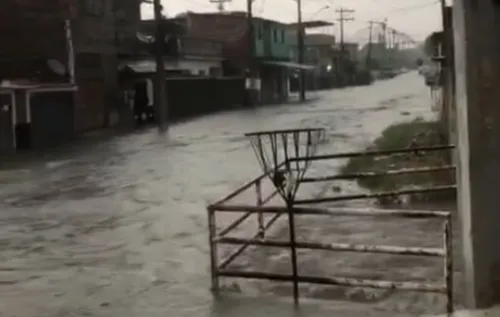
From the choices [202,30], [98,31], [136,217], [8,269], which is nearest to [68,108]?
[98,31]

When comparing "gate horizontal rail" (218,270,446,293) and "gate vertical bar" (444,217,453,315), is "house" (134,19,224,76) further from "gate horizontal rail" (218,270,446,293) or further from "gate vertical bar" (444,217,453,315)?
"gate vertical bar" (444,217,453,315)

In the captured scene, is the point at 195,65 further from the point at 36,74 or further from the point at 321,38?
the point at 321,38

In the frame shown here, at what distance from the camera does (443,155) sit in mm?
17312

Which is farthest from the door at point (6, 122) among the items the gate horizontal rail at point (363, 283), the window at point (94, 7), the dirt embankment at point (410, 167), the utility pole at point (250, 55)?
the utility pole at point (250, 55)

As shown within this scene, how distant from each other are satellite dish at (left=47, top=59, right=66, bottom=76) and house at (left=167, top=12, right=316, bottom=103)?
107ft

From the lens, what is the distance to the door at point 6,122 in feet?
108

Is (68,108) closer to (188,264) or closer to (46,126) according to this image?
(46,126)

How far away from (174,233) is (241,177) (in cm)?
709

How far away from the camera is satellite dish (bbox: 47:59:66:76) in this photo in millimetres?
38281

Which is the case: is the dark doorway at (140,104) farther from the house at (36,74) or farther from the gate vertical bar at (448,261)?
the gate vertical bar at (448,261)

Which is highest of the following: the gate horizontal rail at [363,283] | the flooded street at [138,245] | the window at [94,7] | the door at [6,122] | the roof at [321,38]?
the roof at [321,38]

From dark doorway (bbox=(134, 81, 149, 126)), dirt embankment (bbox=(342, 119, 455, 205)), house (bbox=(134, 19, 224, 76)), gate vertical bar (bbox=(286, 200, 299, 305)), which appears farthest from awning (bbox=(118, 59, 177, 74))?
gate vertical bar (bbox=(286, 200, 299, 305))

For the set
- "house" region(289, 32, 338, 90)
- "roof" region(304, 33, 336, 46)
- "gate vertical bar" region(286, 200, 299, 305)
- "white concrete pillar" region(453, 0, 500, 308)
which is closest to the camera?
"white concrete pillar" region(453, 0, 500, 308)

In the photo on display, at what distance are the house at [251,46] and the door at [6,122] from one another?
37956 millimetres
